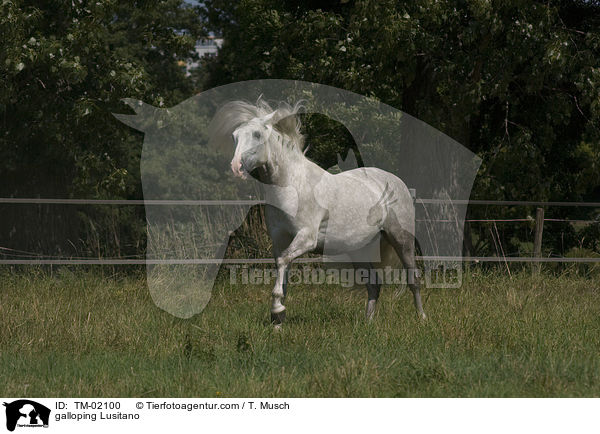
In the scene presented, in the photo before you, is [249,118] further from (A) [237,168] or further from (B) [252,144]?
(A) [237,168]

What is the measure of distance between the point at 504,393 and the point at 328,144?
36.3 ft

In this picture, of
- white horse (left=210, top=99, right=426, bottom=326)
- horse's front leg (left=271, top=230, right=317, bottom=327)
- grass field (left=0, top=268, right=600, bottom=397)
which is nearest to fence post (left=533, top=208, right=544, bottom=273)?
grass field (left=0, top=268, right=600, bottom=397)

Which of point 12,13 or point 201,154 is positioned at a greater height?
point 201,154

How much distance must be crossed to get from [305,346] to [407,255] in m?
2.11

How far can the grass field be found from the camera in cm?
442

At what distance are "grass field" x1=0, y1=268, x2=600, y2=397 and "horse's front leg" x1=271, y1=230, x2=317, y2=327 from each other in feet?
0.58

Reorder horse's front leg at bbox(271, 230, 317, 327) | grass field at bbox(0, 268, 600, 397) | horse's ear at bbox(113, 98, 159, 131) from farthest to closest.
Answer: horse's ear at bbox(113, 98, 159, 131) → horse's front leg at bbox(271, 230, 317, 327) → grass field at bbox(0, 268, 600, 397)

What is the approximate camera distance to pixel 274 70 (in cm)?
1479

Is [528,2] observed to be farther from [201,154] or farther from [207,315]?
[201,154]

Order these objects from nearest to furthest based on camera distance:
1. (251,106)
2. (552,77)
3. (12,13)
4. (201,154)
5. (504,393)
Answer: (504,393), (251,106), (12,13), (552,77), (201,154)

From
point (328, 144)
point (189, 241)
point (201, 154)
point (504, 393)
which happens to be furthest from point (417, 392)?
point (201, 154)

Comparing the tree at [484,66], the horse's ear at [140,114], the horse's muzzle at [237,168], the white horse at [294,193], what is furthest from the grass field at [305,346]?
the tree at [484,66]
